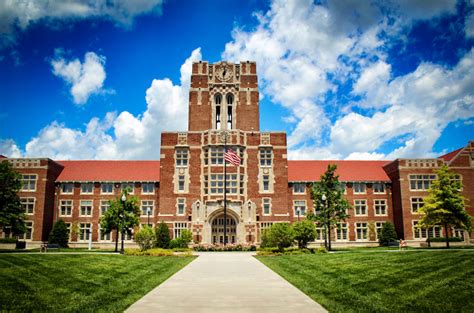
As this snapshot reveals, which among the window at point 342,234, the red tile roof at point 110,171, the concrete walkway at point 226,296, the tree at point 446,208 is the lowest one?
the concrete walkway at point 226,296

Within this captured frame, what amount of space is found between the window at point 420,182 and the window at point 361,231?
8.21 metres

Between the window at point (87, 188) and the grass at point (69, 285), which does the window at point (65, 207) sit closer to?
the window at point (87, 188)

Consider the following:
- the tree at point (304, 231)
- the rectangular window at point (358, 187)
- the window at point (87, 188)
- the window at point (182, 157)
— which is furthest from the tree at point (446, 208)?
the window at point (87, 188)

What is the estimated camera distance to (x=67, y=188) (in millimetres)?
51562

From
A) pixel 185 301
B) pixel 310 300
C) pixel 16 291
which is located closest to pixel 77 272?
pixel 16 291

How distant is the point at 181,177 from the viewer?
48094mm

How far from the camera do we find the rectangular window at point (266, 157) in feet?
159

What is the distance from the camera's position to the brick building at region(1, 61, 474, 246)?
154ft

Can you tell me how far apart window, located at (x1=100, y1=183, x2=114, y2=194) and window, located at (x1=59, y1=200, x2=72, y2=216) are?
15.1 ft

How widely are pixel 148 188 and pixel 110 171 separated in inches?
272

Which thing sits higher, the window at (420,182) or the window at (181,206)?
the window at (420,182)

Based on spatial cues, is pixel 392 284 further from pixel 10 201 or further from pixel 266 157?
pixel 10 201

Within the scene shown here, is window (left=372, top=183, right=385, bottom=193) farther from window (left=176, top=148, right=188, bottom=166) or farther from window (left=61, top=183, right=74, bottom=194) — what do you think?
window (left=61, top=183, right=74, bottom=194)

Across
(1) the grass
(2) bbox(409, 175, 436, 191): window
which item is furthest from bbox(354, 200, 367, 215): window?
(1) the grass
